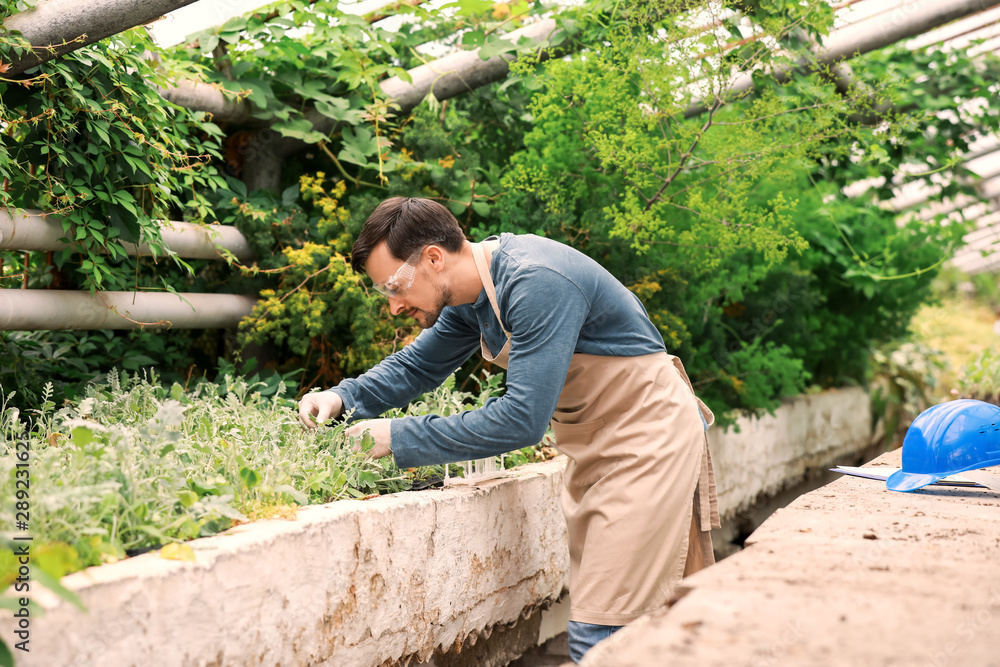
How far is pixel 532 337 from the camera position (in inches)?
77.2

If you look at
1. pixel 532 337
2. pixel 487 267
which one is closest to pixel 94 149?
pixel 487 267

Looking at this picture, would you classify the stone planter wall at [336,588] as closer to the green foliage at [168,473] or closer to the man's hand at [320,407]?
the green foliage at [168,473]

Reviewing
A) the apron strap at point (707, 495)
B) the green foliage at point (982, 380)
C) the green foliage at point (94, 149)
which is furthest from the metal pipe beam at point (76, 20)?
the green foliage at point (982, 380)

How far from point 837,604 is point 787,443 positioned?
188 inches

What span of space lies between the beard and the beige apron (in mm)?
121

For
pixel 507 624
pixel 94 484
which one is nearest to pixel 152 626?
pixel 94 484

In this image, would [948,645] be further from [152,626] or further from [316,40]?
[316,40]

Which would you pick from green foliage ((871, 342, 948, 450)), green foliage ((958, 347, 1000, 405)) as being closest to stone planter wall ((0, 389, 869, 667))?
green foliage ((958, 347, 1000, 405))

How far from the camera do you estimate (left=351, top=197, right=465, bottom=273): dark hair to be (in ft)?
7.02

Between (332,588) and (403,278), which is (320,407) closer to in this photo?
(403,278)

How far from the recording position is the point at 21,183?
8.56ft

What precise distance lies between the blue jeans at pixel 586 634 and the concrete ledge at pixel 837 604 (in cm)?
51

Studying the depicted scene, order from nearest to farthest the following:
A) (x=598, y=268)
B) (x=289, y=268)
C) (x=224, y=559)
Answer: (x=224, y=559), (x=598, y=268), (x=289, y=268)

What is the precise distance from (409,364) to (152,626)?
1213mm
